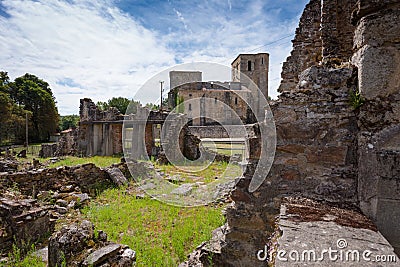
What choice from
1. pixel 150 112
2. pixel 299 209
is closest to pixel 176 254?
pixel 299 209

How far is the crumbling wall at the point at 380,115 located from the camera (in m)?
1.98

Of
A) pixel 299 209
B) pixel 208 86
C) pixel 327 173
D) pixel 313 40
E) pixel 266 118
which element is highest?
pixel 208 86

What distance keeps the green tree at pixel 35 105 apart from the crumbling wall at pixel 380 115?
36.1 meters

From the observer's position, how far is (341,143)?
238 cm

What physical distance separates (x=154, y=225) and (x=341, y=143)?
4455mm

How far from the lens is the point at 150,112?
16.6 meters

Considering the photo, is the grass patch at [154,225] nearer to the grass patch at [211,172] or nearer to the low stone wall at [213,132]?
the grass patch at [211,172]

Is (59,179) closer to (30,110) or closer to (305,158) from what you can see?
(305,158)

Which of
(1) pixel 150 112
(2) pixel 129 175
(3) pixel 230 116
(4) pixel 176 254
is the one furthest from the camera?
(3) pixel 230 116

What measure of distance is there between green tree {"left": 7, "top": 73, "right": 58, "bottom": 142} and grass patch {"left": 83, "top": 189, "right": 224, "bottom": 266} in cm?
3006

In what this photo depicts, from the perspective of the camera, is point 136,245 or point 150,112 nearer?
point 136,245

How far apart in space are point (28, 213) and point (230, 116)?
32429mm

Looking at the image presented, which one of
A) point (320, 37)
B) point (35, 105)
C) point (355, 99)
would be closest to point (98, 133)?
point (320, 37)

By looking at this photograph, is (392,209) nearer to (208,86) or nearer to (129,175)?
(129,175)
